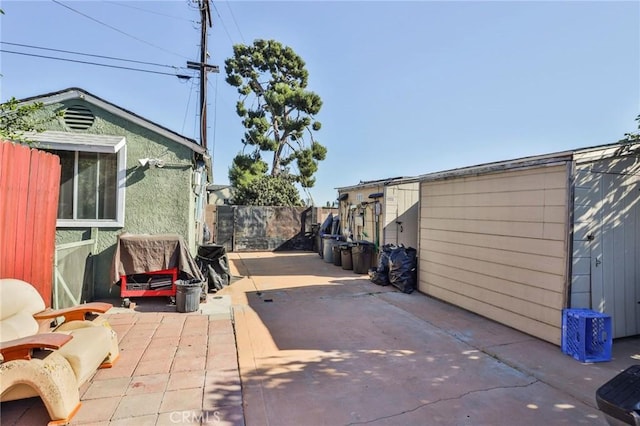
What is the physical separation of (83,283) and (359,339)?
187 inches

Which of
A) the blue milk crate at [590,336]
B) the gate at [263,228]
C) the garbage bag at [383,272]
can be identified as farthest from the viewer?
the gate at [263,228]

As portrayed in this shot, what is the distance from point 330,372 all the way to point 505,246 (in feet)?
11.6

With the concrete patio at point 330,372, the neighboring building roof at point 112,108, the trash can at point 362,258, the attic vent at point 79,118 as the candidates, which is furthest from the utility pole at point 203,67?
the concrete patio at point 330,372

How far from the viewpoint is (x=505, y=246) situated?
201 inches

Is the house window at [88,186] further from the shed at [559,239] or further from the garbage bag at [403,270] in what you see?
the shed at [559,239]

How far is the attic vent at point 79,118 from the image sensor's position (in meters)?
5.79

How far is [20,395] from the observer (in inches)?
94.3

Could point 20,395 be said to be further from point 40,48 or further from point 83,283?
point 40,48

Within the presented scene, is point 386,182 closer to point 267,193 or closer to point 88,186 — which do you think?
point 88,186

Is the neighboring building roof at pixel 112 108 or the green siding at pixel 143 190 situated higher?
the neighboring building roof at pixel 112 108

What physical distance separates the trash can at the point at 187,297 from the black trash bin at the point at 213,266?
1.48 m

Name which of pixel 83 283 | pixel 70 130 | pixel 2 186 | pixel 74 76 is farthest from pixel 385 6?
pixel 74 76

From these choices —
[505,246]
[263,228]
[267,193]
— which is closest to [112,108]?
[505,246]

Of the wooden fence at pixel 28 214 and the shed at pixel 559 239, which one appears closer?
the wooden fence at pixel 28 214
